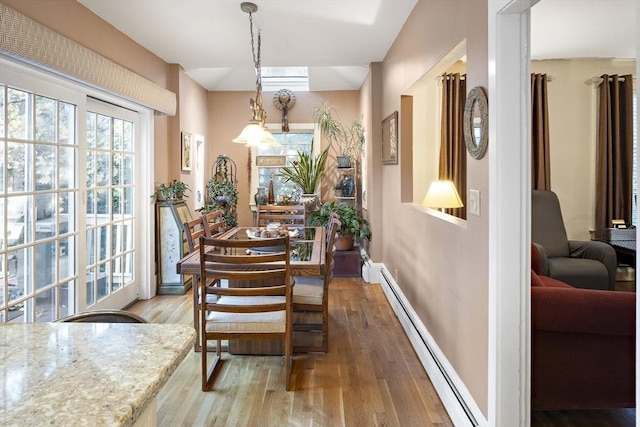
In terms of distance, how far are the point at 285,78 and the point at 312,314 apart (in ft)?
14.0

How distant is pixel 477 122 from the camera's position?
2059 mm

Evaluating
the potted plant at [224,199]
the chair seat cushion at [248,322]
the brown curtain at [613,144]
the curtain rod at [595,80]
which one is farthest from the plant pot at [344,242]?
the curtain rod at [595,80]

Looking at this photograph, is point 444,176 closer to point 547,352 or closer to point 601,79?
point 601,79

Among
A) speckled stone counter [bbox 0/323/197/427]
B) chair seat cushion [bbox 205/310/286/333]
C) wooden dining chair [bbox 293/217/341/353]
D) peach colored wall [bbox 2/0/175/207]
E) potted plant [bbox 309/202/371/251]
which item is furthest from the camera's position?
A: potted plant [bbox 309/202/371/251]

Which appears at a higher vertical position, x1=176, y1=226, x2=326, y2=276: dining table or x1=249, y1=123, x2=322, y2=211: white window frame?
x1=249, y1=123, x2=322, y2=211: white window frame

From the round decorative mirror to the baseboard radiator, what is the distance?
3.93 feet

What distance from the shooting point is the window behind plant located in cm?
657

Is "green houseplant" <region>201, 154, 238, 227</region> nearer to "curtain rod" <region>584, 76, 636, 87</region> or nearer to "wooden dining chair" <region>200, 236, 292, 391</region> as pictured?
"wooden dining chair" <region>200, 236, 292, 391</region>

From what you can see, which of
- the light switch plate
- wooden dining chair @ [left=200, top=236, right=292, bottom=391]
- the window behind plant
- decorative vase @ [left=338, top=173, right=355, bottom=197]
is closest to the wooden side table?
decorative vase @ [left=338, top=173, right=355, bottom=197]

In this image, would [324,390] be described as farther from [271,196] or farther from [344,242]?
[271,196]

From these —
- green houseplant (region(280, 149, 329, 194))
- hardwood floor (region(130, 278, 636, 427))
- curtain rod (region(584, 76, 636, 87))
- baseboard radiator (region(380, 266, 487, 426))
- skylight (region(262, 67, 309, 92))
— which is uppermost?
skylight (region(262, 67, 309, 92))

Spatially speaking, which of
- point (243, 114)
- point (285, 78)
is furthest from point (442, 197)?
point (243, 114)

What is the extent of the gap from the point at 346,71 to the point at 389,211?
2.29 metres

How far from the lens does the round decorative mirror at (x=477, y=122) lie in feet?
6.38
